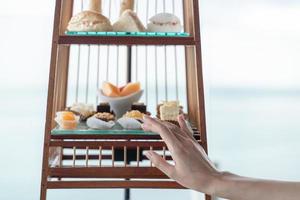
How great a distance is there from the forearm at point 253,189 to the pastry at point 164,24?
93 centimetres

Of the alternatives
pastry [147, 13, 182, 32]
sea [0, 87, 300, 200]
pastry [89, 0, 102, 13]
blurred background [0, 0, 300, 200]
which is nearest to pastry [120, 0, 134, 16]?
pastry [89, 0, 102, 13]

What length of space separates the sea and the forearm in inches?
62.1

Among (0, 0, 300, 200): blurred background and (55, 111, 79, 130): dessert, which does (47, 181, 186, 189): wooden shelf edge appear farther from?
(0, 0, 300, 200): blurred background

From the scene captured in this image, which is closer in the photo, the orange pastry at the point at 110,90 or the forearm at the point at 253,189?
the forearm at the point at 253,189

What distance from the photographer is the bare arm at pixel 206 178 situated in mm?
554

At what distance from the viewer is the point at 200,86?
1349 mm

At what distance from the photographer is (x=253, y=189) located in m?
0.56

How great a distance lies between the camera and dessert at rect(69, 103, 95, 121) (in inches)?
58.2

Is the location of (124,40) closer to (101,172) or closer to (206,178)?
(101,172)

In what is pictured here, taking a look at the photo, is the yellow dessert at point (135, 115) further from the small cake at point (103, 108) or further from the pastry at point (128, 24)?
the pastry at point (128, 24)

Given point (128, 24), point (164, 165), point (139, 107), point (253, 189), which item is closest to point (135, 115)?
point (139, 107)

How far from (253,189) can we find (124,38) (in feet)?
3.05

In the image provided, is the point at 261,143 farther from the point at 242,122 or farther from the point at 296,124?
the point at 296,124

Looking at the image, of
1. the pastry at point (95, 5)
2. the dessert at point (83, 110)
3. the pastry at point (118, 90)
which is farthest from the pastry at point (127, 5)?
the dessert at point (83, 110)
